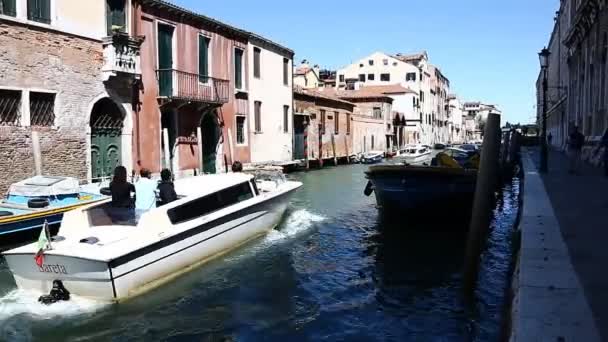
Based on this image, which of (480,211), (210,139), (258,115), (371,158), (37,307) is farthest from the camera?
(371,158)

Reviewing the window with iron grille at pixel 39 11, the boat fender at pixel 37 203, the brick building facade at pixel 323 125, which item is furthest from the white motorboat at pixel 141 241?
the brick building facade at pixel 323 125

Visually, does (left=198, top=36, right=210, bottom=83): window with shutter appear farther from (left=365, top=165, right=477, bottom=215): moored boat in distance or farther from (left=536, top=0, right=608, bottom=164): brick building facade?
(left=536, top=0, right=608, bottom=164): brick building facade

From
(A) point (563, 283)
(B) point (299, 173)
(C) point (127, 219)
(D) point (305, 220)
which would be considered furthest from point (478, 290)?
(B) point (299, 173)

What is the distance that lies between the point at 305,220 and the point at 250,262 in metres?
4.08

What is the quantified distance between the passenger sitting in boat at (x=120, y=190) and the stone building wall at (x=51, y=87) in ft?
20.3

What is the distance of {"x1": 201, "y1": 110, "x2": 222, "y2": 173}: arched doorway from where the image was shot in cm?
2083

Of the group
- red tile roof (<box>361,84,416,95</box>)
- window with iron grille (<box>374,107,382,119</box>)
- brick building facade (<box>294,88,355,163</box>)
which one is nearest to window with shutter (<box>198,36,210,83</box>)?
brick building facade (<box>294,88,355,163</box>)

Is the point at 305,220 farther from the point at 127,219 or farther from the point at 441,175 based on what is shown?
the point at 127,219

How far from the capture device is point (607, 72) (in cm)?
1631

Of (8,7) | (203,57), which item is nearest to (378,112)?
(203,57)

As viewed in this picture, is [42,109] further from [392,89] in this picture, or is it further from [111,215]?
[392,89]

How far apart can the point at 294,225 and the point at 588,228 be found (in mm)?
6292

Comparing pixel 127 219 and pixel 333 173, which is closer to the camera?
pixel 127 219

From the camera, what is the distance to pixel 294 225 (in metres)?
11.8
